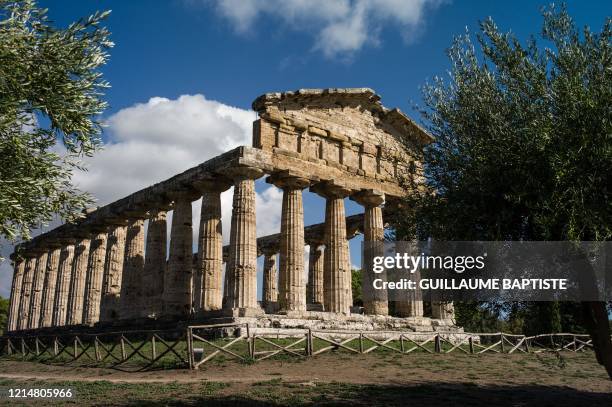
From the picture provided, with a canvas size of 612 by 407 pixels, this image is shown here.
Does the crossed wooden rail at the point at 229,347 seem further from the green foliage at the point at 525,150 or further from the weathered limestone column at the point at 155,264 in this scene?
the green foliage at the point at 525,150

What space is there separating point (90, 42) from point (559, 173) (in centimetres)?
1005

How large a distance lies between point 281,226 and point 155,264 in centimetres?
824

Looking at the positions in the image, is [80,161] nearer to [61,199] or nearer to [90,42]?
[61,199]

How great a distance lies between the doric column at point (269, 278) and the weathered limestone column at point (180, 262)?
12140 mm

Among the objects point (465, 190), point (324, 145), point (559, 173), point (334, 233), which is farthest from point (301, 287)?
point (559, 173)

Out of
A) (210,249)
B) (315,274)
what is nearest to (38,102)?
(210,249)

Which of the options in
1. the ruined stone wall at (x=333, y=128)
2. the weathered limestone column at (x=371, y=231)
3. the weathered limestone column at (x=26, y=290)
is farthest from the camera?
the weathered limestone column at (x=26, y=290)

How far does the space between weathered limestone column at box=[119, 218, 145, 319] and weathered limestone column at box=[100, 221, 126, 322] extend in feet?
6.21

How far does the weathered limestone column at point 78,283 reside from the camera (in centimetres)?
3816

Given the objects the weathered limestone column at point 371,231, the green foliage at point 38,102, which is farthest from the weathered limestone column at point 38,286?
the green foliage at point 38,102

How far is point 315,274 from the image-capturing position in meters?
39.1

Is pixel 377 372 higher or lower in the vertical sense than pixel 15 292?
lower

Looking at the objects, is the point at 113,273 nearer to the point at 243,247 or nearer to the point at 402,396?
the point at 243,247

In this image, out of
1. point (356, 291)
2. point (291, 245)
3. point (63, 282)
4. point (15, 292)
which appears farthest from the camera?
point (356, 291)
